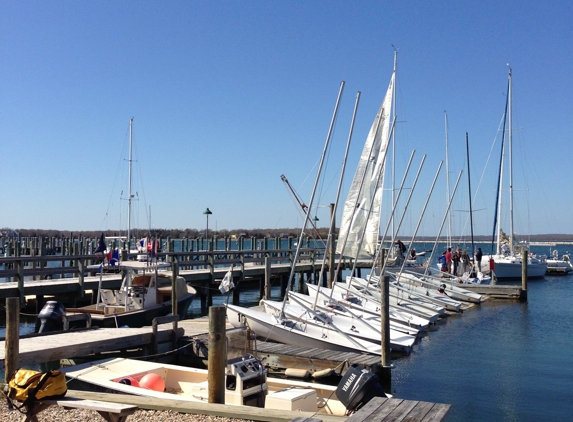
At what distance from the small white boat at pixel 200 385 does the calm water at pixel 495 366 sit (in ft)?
11.6

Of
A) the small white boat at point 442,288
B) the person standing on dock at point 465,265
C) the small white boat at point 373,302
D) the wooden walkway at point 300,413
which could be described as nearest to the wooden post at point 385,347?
the small white boat at point 373,302

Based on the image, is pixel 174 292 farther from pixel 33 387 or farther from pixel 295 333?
pixel 33 387

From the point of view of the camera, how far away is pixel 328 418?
309 inches

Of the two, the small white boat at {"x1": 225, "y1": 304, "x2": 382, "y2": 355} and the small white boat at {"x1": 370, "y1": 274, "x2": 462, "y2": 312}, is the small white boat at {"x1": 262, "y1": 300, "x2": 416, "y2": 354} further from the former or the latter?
the small white boat at {"x1": 370, "y1": 274, "x2": 462, "y2": 312}

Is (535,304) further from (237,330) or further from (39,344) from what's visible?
(39,344)

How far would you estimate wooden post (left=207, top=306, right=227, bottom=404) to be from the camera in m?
9.05

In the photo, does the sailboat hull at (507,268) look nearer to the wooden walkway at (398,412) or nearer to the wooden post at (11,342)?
the wooden walkway at (398,412)

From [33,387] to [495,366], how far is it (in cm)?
1311

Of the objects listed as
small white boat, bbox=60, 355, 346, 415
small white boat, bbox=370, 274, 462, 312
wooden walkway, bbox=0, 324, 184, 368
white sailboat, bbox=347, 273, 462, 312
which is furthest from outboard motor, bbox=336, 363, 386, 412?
small white boat, bbox=370, 274, 462, 312

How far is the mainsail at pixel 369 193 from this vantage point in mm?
26797

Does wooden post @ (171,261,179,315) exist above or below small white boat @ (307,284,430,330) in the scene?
above

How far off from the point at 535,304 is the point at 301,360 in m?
21.3

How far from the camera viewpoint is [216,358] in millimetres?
9055

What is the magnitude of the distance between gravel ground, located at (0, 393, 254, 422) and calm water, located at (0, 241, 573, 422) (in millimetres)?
6016
